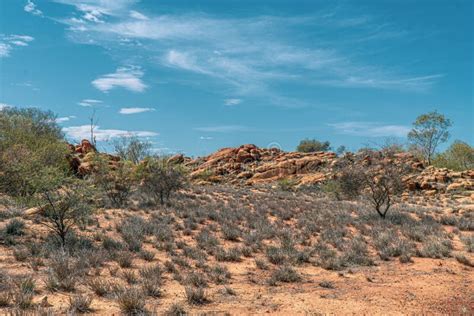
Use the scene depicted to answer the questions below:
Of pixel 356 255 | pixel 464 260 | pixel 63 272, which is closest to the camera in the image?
pixel 63 272

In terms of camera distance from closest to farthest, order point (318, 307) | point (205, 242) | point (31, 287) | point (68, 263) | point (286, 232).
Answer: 1. point (318, 307)
2. point (31, 287)
3. point (68, 263)
4. point (205, 242)
5. point (286, 232)

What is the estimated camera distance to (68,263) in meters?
10.0

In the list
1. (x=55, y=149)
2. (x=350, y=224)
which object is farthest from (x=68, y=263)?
(x=55, y=149)

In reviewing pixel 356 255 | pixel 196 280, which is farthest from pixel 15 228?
pixel 356 255

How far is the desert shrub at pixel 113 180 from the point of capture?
23453 mm

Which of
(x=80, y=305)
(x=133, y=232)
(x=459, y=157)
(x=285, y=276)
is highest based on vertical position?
(x=459, y=157)

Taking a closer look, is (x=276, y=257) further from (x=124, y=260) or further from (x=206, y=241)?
(x=124, y=260)

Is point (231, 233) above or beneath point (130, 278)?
above

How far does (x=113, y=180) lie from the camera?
2420cm

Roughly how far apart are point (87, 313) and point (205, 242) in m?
6.96

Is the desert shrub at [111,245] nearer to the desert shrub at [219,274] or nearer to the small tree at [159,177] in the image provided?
the desert shrub at [219,274]

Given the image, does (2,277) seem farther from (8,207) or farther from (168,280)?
(8,207)

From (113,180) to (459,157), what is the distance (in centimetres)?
5412

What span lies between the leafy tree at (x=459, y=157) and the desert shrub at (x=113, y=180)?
4864cm
